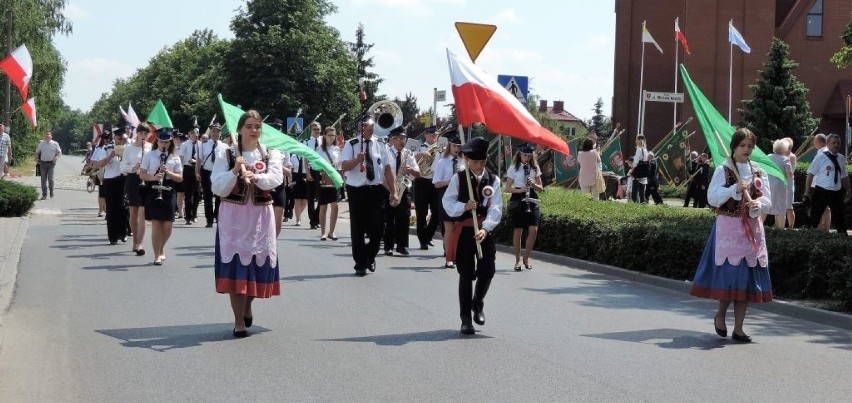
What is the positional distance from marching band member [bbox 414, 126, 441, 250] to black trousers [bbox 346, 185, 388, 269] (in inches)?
128

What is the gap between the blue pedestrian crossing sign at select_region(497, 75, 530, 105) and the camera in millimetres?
18812

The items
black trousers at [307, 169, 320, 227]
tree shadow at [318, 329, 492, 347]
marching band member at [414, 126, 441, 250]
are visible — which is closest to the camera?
tree shadow at [318, 329, 492, 347]

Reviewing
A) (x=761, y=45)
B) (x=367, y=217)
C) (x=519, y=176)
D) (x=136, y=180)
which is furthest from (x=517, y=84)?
(x=761, y=45)

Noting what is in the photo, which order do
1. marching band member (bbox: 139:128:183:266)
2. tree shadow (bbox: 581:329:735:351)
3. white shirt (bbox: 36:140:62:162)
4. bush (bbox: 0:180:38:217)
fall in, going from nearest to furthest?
tree shadow (bbox: 581:329:735:351), marching band member (bbox: 139:128:183:266), bush (bbox: 0:180:38:217), white shirt (bbox: 36:140:62:162)

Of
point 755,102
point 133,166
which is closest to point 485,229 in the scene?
point 133,166

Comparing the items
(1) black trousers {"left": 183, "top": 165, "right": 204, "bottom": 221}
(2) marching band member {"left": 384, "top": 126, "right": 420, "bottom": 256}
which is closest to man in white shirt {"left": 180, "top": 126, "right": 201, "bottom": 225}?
(1) black trousers {"left": 183, "top": 165, "right": 204, "bottom": 221}

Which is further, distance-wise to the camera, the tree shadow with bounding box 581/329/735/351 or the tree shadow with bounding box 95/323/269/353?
the tree shadow with bounding box 581/329/735/351

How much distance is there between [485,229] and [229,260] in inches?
83.7

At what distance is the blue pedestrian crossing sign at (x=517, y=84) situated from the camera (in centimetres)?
1881

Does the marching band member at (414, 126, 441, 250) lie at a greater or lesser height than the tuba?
lesser

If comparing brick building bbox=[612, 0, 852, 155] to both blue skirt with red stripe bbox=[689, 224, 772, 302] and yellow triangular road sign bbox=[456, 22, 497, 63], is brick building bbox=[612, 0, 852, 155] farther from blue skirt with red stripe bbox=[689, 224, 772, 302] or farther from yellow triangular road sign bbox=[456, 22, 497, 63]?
blue skirt with red stripe bbox=[689, 224, 772, 302]

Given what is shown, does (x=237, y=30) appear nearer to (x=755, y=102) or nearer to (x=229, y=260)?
(x=755, y=102)

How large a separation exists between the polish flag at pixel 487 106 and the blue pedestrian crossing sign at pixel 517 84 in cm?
859

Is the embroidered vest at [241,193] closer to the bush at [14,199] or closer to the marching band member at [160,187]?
the marching band member at [160,187]
